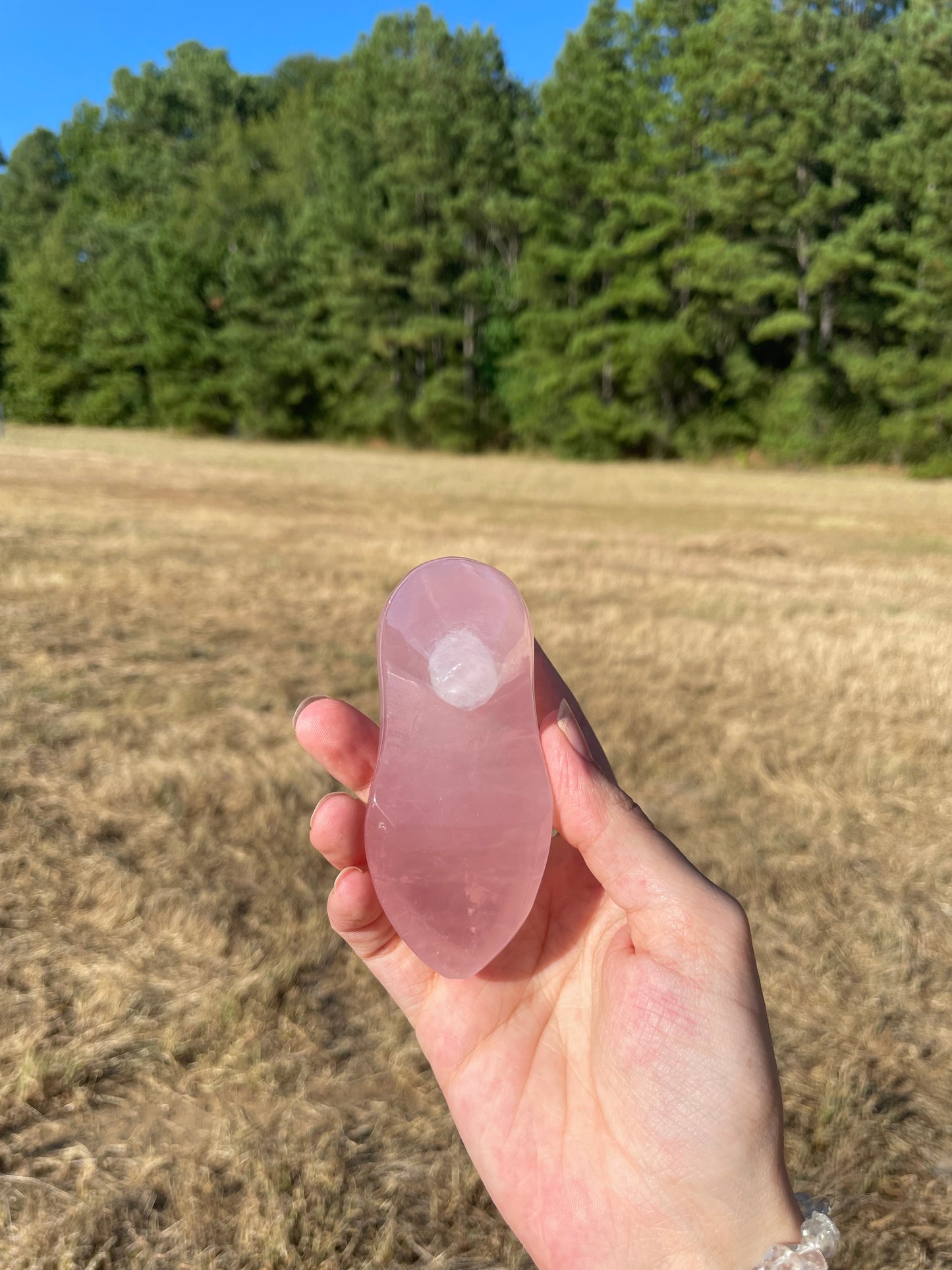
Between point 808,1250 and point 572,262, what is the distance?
21457mm

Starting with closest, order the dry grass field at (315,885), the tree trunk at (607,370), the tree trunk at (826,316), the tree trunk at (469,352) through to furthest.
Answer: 1. the dry grass field at (315,885)
2. the tree trunk at (826,316)
3. the tree trunk at (607,370)
4. the tree trunk at (469,352)

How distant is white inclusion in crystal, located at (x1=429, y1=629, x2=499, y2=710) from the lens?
1.26m

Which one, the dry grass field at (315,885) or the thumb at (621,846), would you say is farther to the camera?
the dry grass field at (315,885)

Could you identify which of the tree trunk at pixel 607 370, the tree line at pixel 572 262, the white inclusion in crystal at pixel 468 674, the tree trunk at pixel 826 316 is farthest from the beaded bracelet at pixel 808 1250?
the tree trunk at pixel 607 370

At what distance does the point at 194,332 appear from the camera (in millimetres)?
24984

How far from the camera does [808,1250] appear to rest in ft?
3.55

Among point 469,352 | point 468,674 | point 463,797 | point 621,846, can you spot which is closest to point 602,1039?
point 621,846

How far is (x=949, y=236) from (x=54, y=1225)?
19867mm

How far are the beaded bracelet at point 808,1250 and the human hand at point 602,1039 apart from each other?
0.01m

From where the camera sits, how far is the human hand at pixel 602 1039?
1139mm

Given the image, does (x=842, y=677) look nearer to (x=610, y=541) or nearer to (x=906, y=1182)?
(x=906, y=1182)

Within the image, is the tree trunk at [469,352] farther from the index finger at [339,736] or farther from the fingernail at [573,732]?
the fingernail at [573,732]

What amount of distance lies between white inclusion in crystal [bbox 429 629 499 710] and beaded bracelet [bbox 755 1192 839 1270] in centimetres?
75

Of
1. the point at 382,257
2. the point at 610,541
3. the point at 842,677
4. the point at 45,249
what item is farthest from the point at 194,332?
the point at 842,677
